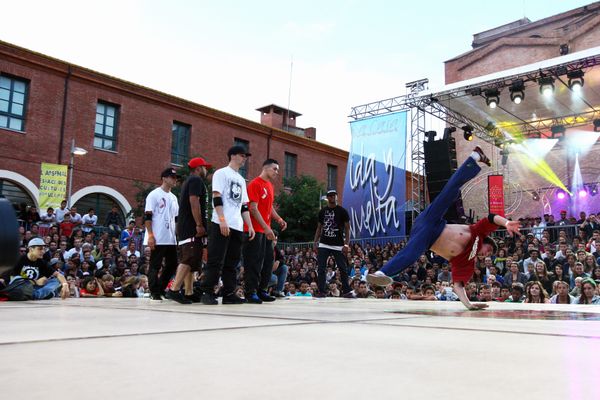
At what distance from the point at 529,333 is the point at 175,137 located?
66.8 feet

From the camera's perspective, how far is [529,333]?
6.26ft

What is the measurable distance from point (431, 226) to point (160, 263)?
9.50 feet

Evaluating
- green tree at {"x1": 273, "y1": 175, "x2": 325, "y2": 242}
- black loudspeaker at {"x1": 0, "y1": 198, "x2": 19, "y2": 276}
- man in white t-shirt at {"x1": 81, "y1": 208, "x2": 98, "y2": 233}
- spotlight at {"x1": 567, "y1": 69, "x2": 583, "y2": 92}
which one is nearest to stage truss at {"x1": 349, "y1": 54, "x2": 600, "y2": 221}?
spotlight at {"x1": 567, "y1": 69, "x2": 583, "y2": 92}

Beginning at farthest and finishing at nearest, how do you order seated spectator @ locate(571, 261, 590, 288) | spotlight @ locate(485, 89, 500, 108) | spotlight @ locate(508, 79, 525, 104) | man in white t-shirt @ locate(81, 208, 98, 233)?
1. spotlight @ locate(485, 89, 500, 108)
2. man in white t-shirt @ locate(81, 208, 98, 233)
3. spotlight @ locate(508, 79, 525, 104)
4. seated spectator @ locate(571, 261, 590, 288)

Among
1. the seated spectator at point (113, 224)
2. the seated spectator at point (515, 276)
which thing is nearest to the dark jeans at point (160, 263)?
the seated spectator at point (515, 276)

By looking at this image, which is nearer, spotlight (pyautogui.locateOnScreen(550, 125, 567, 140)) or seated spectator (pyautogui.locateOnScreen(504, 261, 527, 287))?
seated spectator (pyautogui.locateOnScreen(504, 261, 527, 287))

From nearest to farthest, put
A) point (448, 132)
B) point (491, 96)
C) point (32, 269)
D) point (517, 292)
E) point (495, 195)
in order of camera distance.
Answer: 1. point (32, 269)
2. point (517, 292)
3. point (491, 96)
4. point (448, 132)
5. point (495, 195)

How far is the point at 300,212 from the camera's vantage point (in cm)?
2036

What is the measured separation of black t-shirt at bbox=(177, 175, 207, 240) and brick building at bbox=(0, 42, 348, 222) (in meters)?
13.2

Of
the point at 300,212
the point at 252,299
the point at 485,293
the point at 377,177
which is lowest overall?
the point at 485,293

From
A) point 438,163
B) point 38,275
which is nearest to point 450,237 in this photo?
point 38,275

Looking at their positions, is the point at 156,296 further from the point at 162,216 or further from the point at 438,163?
the point at 438,163

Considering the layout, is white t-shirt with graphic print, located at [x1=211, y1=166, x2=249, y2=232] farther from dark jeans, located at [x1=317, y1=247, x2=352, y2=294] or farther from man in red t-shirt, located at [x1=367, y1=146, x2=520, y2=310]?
dark jeans, located at [x1=317, y1=247, x2=352, y2=294]

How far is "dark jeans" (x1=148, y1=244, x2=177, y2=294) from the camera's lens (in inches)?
207
